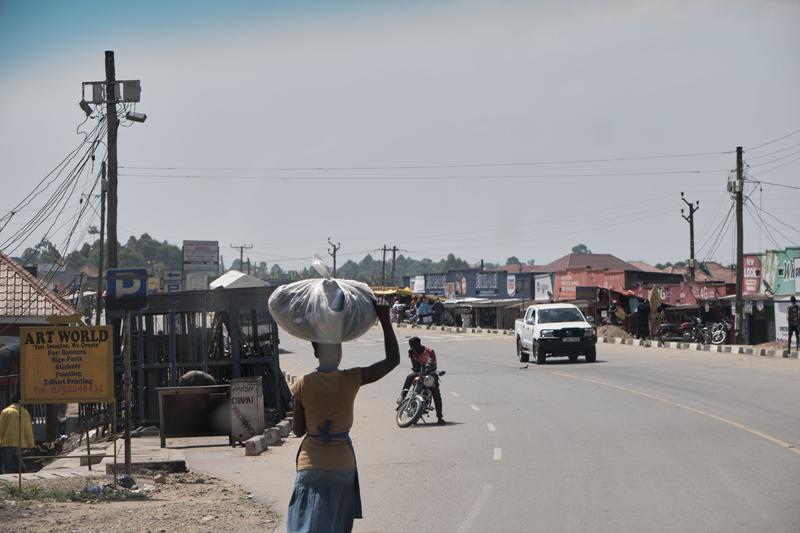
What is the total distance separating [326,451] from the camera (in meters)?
6.27

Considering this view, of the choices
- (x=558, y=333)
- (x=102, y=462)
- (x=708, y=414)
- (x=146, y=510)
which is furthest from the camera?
(x=558, y=333)

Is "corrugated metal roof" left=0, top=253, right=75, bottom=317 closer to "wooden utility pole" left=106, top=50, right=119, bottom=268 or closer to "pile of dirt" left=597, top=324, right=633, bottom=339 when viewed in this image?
"wooden utility pole" left=106, top=50, right=119, bottom=268

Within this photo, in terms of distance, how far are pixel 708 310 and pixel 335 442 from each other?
52.4m

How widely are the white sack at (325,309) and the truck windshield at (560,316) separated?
99.8 feet

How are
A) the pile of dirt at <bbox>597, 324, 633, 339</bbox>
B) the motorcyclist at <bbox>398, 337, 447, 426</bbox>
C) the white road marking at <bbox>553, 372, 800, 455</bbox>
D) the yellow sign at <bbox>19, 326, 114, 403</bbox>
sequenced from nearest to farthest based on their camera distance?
the yellow sign at <bbox>19, 326, 114, 403</bbox> < the white road marking at <bbox>553, 372, 800, 455</bbox> < the motorcyclist at <bbox>398, 337, 447, 426</bbox> < the pile of dirt at <bbox>597, 324, 633, 339</bbox>

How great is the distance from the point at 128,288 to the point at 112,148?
12698mm

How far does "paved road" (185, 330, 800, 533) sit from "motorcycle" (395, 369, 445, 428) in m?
0.29

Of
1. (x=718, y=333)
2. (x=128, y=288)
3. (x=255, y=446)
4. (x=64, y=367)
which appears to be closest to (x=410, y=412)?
(x=255, y=446)

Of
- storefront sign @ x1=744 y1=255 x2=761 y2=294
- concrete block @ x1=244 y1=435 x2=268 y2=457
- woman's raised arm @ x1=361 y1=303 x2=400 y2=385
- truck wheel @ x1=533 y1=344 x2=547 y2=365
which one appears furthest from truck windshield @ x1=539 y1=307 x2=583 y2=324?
woman's raised arm @ x1=361 y1=303 x2=400 y2=385

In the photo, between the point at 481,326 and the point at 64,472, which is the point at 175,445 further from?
the point at 481,326

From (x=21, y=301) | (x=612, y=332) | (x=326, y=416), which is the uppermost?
(x=21, y=301)

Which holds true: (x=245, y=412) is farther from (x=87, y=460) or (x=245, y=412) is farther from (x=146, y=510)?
(x=146, y=510)

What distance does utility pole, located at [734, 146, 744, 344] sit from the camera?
46.8 meters

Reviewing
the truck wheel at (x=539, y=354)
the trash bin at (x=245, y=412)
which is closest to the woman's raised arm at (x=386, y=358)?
the trash bin at (x=245, y=412)
